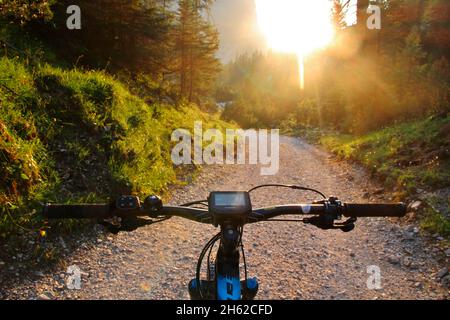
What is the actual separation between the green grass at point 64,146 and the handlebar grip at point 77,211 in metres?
3.89

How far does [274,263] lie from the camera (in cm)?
654

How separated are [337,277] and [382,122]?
17.1m

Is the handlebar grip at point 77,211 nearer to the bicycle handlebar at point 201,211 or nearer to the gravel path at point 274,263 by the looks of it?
the bicycle handlebar at point 201,211

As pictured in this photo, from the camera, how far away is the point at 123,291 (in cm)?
524

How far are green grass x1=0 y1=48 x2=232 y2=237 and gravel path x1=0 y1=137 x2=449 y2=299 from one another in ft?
4.18

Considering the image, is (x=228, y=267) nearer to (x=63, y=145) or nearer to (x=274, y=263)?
(x=274, y=263)

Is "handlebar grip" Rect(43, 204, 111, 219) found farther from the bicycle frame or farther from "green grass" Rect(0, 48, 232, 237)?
"green grass" Rect(0, 48, 232, 237)

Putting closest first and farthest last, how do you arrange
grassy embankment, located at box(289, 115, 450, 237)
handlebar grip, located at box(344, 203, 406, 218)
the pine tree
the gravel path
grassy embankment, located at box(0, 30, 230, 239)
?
handlebar grip, located at box(344, 203, 406, 218), the gravel path, grassy embankment, located at box(0, 30, 230, 239), grassy embankment, located at box(289, 115, 450, 237), the pine tree

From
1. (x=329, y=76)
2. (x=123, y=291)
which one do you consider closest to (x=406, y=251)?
(x=123, y=291)

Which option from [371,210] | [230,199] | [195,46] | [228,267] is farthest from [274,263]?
[195,46]

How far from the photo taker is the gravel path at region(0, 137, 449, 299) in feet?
17.5

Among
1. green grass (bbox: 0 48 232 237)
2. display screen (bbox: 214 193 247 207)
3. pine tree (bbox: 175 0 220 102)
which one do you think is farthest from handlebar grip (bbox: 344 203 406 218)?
pine tree (bbox: 175 0 220 102)
